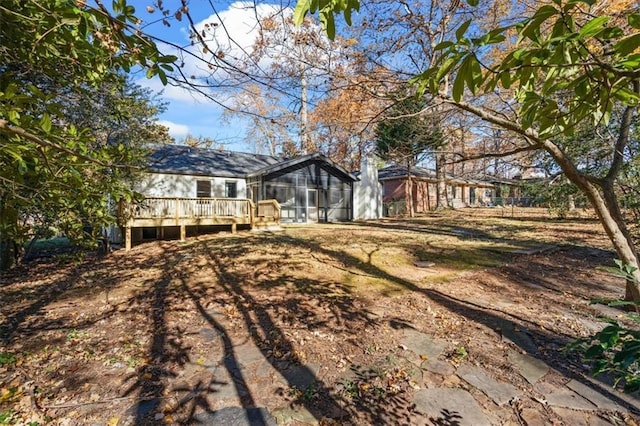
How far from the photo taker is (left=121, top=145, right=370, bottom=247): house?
12.5 meters

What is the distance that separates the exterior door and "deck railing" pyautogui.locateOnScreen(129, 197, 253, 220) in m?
4.69

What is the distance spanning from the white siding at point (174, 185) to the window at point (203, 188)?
15 cm

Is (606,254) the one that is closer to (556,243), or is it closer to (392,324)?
(556,243)

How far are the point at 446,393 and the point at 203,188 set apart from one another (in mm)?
14651

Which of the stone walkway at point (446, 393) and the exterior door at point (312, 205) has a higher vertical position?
the exterior door at point (312, 205)

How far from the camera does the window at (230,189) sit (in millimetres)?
16188

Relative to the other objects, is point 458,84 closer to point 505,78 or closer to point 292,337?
point 505,78

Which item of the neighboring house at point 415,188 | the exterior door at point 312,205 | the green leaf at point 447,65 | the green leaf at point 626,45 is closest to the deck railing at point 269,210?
the exterior door at point 312,205

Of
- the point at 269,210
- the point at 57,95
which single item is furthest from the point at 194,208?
the point at 57,95

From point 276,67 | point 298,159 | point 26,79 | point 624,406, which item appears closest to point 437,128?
point 276,67

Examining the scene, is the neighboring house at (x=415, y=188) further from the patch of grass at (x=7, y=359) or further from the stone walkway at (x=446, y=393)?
the patch of grass at (x=7, y=359)

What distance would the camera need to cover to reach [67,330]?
401cm

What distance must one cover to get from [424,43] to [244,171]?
480 inches

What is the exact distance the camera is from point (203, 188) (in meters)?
15.5
